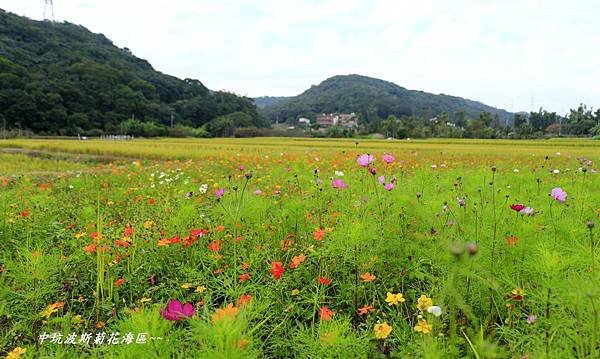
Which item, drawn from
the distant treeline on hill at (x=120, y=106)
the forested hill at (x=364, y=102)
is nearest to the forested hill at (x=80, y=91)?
the distant treeline on hill at (x=120, y=106)

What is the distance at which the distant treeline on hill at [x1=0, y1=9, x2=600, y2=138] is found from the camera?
48.5 m

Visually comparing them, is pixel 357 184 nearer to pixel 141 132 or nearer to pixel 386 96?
pixel 141 132

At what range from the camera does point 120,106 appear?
6125 cm

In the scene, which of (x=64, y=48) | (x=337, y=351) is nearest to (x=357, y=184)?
(x=337, y=351)

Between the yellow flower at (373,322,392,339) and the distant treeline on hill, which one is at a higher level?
the distant treeline on hill

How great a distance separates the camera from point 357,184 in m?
4.66

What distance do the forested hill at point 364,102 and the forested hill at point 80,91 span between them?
132ft

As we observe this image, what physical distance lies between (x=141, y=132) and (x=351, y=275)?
59.2 meters

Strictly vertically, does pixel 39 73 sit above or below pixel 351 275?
above

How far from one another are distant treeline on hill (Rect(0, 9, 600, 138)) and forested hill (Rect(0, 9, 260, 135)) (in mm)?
126

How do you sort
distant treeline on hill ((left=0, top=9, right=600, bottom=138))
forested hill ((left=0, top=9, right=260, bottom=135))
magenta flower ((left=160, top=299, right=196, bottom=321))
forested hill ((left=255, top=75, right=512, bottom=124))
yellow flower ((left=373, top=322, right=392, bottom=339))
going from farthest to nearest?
1. forested hill ((left=255, top=75, right=512, bottom=124))
2. distant treeline on hill ((left=0, top=9, right=600, bottom=138))
3. forested hill ((left=0, top=9, right=260, bottom=135))
4. yellow flower ((left=373, top=322, right=392, bottom=339))
5. magenta flower ((left=160, top=299, right=196, bottom=321))

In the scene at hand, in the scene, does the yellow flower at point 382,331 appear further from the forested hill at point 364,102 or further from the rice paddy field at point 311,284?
the forested hill at point 364,102

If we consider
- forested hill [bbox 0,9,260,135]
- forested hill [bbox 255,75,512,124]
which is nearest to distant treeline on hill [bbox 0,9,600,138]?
forested hill [bbox 0,9,260,135]

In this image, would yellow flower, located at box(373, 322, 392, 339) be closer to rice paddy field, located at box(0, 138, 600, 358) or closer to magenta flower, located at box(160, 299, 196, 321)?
rice paddy field, located at box(0, 138, 600, 358)
